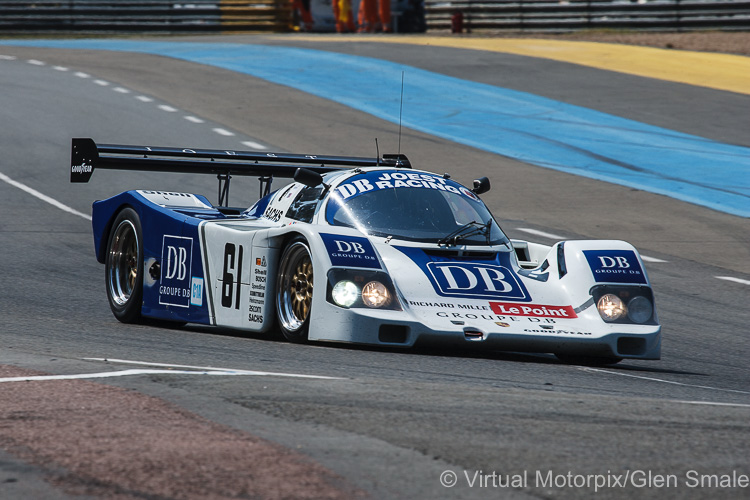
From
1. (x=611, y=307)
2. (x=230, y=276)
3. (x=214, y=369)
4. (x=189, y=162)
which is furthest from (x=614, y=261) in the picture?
(x=189, y=162)

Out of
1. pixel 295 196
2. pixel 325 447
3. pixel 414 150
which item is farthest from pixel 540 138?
pixel 325 447

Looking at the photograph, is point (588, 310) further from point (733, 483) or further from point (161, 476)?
point (161, 476)

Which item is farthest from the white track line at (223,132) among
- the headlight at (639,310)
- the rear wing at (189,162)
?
the headlight at (639,310)

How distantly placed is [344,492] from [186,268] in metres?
5.13

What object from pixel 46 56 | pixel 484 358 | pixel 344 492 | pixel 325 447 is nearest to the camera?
pixel 344 492

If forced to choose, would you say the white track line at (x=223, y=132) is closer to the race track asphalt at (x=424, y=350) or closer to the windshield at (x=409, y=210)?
the race track asphalt at (x=424, y=350)

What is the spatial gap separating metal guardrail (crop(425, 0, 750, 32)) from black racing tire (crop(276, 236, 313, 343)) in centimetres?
2331

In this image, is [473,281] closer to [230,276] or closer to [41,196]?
[230,276]

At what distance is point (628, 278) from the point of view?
24.9 ft

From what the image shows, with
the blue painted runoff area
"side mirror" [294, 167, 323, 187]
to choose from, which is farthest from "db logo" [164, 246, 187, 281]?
the blue painted runoff area

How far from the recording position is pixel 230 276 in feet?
26.6

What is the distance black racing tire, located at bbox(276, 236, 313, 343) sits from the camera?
24.3ft

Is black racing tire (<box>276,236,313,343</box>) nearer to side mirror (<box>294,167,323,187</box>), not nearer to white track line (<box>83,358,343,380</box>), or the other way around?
side mirror (<box>294,167,323,187</box>)

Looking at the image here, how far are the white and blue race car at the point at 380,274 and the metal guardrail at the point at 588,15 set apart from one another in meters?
21.7
